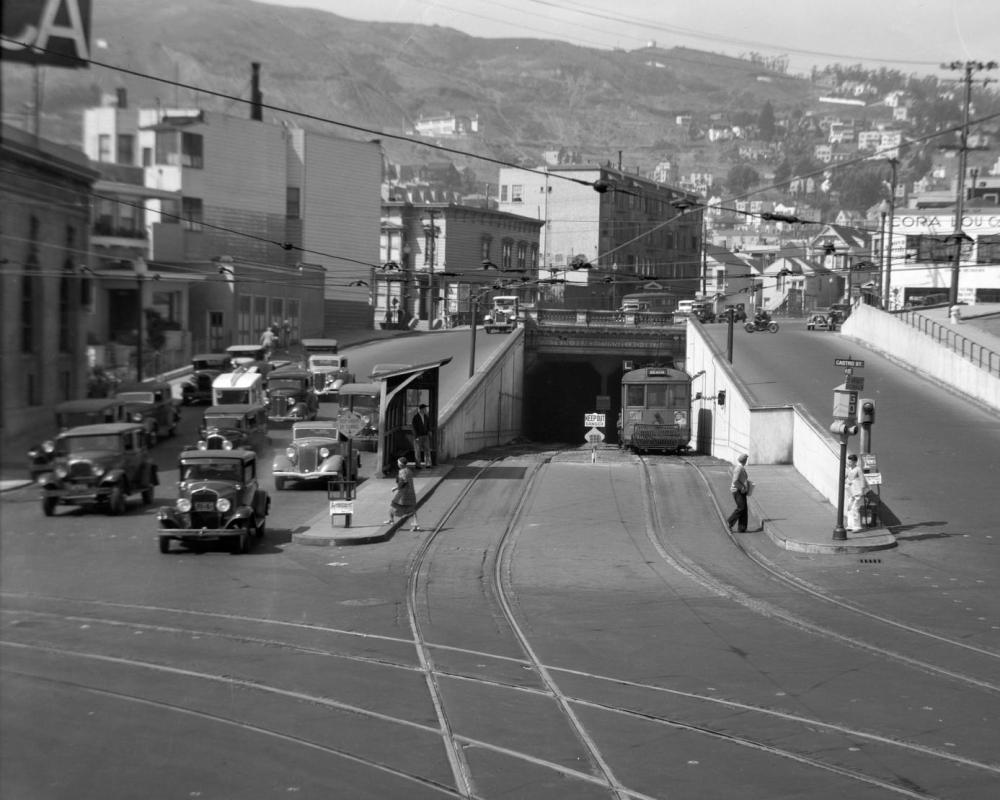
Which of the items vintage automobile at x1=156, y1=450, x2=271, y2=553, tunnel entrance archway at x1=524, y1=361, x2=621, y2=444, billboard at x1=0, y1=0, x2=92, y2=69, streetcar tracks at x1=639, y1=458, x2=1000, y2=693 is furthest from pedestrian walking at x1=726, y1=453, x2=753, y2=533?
tunnel entrance archway at x1=524, y1=361, x2=621, y2=444

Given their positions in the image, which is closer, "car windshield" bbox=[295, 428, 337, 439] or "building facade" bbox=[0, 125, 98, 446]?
"building facade" bbox=[0, 125, 98, 446]

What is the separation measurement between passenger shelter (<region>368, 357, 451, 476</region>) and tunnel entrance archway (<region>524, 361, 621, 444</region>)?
2730 cm

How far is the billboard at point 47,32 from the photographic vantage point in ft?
8.93

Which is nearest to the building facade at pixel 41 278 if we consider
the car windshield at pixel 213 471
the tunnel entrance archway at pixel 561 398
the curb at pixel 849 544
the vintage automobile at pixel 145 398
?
the vintage automobile at pixel 145 398

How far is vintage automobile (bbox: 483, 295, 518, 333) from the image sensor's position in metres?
58.5

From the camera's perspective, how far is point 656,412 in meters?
47.2

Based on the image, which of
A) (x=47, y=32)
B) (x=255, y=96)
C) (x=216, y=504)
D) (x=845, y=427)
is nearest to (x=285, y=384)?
(x=216, y=504)

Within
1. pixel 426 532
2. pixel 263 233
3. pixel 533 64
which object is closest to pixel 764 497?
pixel 426 532

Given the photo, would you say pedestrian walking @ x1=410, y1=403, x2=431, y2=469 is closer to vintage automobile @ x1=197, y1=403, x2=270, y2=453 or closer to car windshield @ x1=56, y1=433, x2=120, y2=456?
vintage automobile @ x1=197, y1=403, x2=270, y2=453

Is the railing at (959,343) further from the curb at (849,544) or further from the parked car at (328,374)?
the parked car at (328,374)

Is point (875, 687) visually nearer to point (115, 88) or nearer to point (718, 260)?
point (115, 88)

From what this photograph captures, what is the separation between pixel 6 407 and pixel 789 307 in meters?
90.8

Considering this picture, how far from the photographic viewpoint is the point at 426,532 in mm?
25312

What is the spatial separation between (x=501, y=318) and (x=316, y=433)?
1284 inches
